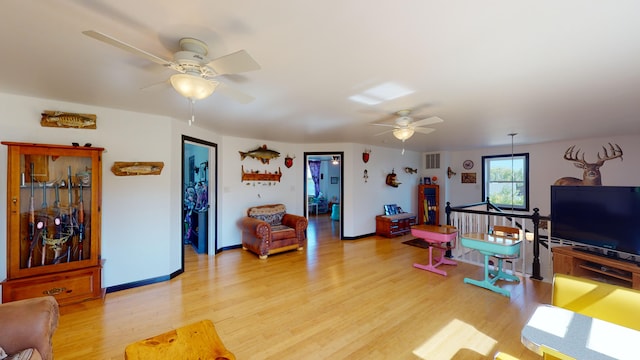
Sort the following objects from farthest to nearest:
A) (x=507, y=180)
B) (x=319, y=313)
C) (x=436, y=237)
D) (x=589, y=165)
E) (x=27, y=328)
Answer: (x=507, y=180), (x=589, y=165), (x=436, y=237), (x=319, y=313), (x=27, y=328)

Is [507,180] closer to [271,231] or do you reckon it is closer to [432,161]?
[432,161]

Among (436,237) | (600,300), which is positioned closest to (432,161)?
(436,237)

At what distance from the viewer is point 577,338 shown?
1174 millimetres

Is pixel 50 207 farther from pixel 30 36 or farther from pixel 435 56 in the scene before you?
pixel 435 56

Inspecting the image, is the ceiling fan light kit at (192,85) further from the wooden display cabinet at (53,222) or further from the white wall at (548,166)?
the white wall at (548,166)

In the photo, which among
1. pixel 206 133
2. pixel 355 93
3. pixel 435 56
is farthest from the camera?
pixel 206 133

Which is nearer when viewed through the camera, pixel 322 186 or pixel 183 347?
pixel 183 347

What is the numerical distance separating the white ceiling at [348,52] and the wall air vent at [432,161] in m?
4.23

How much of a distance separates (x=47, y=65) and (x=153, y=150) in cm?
154

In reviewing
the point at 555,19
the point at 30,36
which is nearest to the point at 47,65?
the point at 30,36

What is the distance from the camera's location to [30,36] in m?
1.57

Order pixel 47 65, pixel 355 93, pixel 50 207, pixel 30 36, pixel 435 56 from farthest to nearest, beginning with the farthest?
pixel 50 207, pixel 355 93, pixel 47 65, pixel 435 56, pixel 30 36

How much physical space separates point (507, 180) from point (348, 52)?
6754 millimetres

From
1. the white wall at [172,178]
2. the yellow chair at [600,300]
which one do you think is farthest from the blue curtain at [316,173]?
the yellow chair at [600,300]
